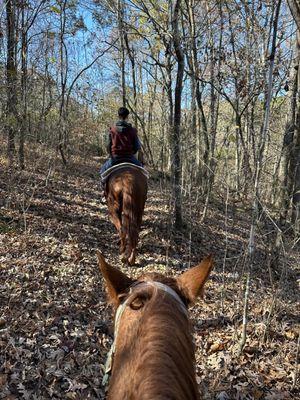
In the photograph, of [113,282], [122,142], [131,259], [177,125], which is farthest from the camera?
[177,125]

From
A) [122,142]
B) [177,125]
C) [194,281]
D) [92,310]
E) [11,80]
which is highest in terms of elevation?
[11,80]

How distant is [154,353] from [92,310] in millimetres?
4412

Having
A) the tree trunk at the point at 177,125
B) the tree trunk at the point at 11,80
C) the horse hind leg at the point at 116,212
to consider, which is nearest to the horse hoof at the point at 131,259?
the horse hind leg at the point at 116,212

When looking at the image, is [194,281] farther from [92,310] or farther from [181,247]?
[181,247]

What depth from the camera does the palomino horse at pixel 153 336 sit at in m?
1.33

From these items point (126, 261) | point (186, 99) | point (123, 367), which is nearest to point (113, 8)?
point (186, 99)

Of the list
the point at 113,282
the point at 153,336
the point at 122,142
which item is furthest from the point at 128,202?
the point at 153,336

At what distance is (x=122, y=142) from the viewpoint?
25.3 feet

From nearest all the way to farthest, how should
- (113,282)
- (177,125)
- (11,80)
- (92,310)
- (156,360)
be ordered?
1. (156,360)
2. (113,282)
3. (92,310)
4. (177,125)
5. (11,80)

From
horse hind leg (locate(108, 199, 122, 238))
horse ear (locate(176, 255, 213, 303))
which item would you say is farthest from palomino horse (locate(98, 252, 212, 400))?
horse hind leg (locate(108, 199, 122, 238))

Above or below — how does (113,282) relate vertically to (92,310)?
above

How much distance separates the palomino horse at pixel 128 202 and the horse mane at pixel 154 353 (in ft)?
17.6

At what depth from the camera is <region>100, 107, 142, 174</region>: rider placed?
25.2 ft

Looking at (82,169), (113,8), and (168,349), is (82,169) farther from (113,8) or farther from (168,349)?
(168,349)
